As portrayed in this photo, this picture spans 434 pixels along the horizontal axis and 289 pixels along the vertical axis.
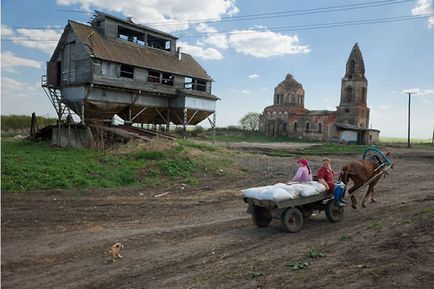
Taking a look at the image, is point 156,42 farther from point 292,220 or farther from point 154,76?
point 292,220

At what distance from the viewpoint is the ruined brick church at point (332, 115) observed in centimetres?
5662

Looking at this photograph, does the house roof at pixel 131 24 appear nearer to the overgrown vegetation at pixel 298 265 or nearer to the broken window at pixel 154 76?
the broken window at pixel 154 76

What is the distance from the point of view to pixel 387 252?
6398 mm

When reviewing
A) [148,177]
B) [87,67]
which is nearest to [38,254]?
[148,177]

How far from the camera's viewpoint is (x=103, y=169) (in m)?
16.8

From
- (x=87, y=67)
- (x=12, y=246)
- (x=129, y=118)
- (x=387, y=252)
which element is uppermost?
(x=87, y=67)

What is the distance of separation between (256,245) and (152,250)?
6.84 feet

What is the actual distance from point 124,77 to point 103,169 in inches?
573

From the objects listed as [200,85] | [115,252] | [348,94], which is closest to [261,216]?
[115,252]

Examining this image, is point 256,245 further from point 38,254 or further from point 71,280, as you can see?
point 38,254

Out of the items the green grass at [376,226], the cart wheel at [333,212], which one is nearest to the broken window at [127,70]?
the cart wheel at [333,212]

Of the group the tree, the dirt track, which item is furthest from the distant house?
A: the tree

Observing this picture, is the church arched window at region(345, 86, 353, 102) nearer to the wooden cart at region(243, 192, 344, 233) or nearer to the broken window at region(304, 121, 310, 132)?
the broken window at region(304, 121, 310, 132)

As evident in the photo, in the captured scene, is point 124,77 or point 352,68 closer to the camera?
point 124,77
